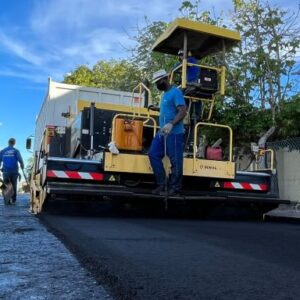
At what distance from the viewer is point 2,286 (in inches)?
127

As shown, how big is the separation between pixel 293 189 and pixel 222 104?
122 inches

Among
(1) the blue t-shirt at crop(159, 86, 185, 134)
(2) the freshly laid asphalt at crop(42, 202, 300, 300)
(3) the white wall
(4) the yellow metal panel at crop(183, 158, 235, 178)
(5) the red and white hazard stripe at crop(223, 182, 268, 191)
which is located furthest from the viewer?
(3) the white wall

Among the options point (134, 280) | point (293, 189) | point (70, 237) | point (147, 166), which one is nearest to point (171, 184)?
point (147, 166)

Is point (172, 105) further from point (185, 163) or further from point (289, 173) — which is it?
point (289, 173)

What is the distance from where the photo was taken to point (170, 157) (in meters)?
7.94

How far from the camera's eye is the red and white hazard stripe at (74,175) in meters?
8.15

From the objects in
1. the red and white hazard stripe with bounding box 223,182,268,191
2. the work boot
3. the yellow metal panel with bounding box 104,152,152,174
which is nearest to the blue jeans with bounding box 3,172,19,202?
the yellow metal panel with bounding box 104,152,152,174

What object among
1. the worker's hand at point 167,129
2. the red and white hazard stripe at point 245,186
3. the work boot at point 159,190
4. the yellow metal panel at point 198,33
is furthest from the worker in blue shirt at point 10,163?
the worker's hand at point 167,129

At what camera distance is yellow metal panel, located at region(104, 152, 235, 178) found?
811cm

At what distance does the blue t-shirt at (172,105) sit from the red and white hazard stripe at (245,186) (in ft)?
5.23

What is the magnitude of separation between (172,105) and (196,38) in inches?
58.0

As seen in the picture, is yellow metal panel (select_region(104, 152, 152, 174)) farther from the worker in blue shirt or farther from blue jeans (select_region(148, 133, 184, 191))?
the worker in blue shirt

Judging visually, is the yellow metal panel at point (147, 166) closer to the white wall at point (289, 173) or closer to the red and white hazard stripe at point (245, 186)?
the red and white hazard stripe at point (245, 186)

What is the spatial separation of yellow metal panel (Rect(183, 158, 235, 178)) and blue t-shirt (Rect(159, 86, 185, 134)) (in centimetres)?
61
